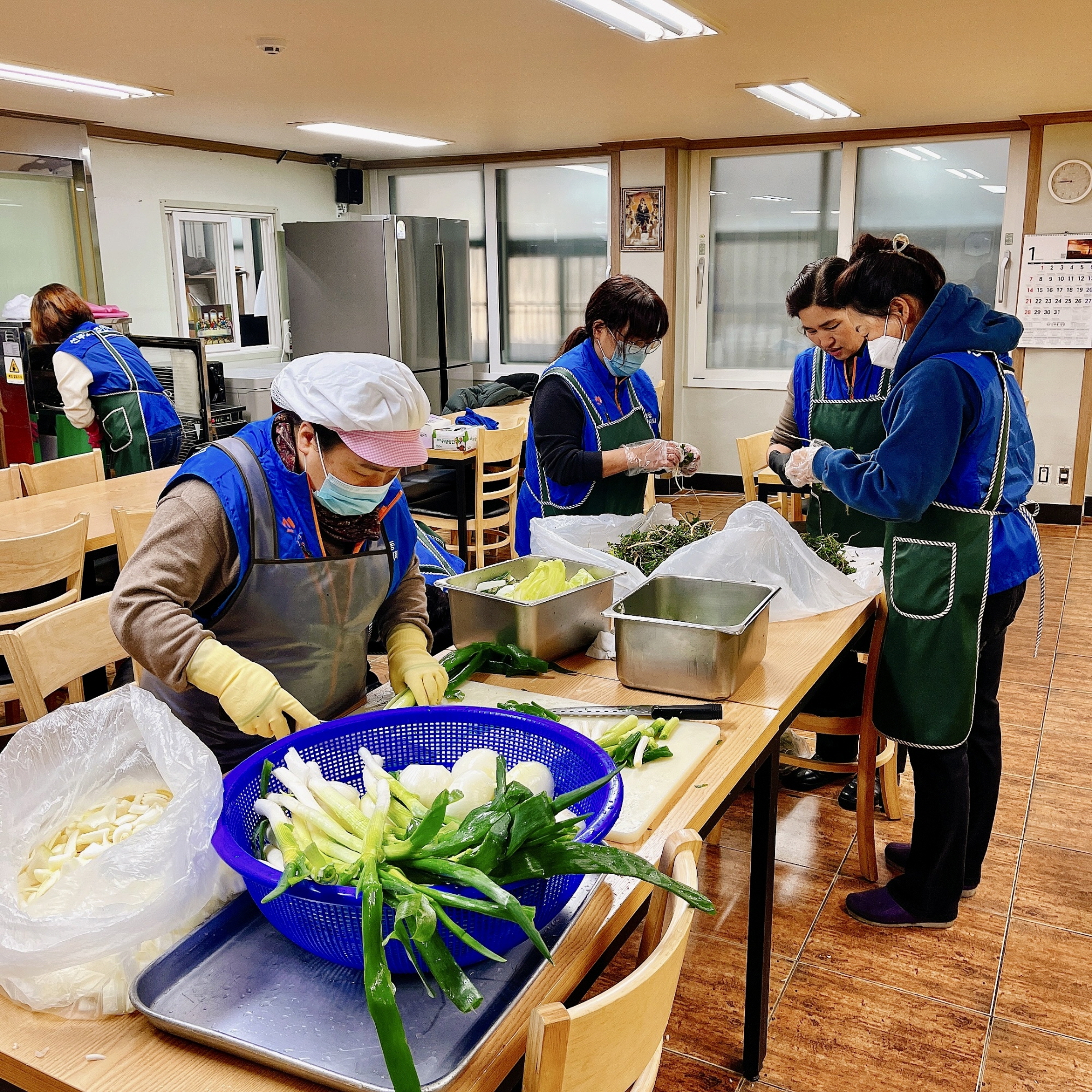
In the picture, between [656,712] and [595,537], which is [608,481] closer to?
[595,537]

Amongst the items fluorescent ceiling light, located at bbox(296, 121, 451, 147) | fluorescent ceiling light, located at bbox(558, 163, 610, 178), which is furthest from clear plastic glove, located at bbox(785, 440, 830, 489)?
fluorescent ceiling light, located at bbox(558, 163, 610, 178)

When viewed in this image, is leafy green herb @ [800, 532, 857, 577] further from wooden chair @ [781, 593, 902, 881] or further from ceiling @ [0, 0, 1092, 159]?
ceiling @ [0, 0, 1092, 159]

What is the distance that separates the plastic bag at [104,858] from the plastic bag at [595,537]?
116 cm

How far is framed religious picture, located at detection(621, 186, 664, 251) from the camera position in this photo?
737cm

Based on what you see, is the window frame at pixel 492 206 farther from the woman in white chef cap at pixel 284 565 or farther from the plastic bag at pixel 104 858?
the plastic bag at pixel 104 858

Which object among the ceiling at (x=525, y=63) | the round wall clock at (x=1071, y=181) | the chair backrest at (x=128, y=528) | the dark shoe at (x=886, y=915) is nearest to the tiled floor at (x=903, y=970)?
the dark shoe at (x=886, y=915)

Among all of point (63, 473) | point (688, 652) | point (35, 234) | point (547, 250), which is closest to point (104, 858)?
point (688, 652)

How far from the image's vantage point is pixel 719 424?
310 inches

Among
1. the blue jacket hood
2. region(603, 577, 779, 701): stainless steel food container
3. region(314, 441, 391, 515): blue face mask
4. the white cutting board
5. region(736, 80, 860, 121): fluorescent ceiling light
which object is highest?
region(736, 80, 860, 121): fluorescent ceiling light

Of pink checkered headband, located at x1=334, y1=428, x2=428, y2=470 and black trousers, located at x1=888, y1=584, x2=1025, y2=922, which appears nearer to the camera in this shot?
pink checkered headband, located at x1=334, y1=428, x2=428, y2=470

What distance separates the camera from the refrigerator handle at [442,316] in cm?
756

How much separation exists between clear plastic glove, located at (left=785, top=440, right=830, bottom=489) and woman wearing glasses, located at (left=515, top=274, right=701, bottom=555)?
401 millimetres

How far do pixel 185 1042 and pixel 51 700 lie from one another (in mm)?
3263

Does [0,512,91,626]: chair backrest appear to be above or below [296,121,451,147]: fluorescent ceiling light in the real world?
below
